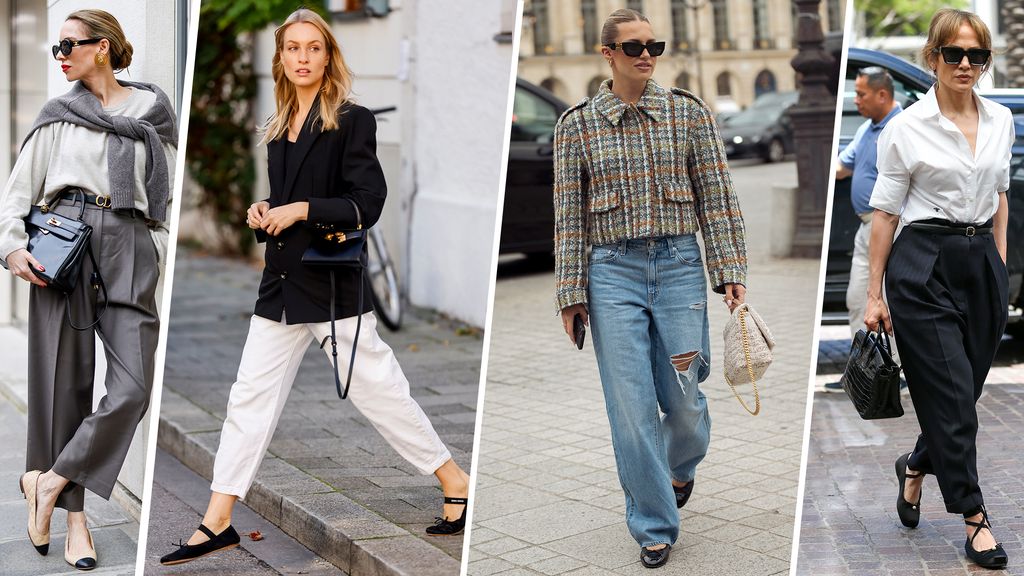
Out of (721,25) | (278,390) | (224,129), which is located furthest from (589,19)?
(278,390)

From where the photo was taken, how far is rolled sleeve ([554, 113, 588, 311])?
4.75 m

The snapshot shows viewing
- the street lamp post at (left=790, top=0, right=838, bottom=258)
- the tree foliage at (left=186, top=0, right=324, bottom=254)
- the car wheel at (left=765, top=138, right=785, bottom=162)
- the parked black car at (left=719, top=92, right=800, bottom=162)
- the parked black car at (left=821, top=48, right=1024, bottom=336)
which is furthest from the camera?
the parked black car at (left=719, top=92, right=800, bottom=162)

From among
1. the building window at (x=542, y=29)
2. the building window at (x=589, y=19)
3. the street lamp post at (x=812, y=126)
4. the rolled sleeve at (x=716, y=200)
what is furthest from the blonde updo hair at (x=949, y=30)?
the building window at (x=542, y=29)

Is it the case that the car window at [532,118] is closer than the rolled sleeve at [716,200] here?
No

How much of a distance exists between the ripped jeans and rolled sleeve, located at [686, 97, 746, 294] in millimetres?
87

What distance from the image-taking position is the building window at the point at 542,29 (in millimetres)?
18125

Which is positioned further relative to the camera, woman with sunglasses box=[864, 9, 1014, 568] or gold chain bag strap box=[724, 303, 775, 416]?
woman with sunglasses box=[864, 9, 1014, 568]

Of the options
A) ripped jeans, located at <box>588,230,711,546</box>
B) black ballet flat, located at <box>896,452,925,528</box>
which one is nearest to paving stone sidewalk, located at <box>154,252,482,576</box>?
ripped jeans, located at <box>588,230,711,546</box>

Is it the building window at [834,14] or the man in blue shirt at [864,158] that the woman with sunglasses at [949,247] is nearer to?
the man in blue shirt at [864,158]

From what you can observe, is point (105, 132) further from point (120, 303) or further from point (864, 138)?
point (864, 138)

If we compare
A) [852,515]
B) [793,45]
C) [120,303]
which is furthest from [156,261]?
[793,45]

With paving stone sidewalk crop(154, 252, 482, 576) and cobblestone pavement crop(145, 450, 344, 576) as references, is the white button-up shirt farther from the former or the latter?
cobblestone pavement crop(145, 450, 344, 576)

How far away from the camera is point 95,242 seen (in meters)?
4.91

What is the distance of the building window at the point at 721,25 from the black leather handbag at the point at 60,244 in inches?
960
